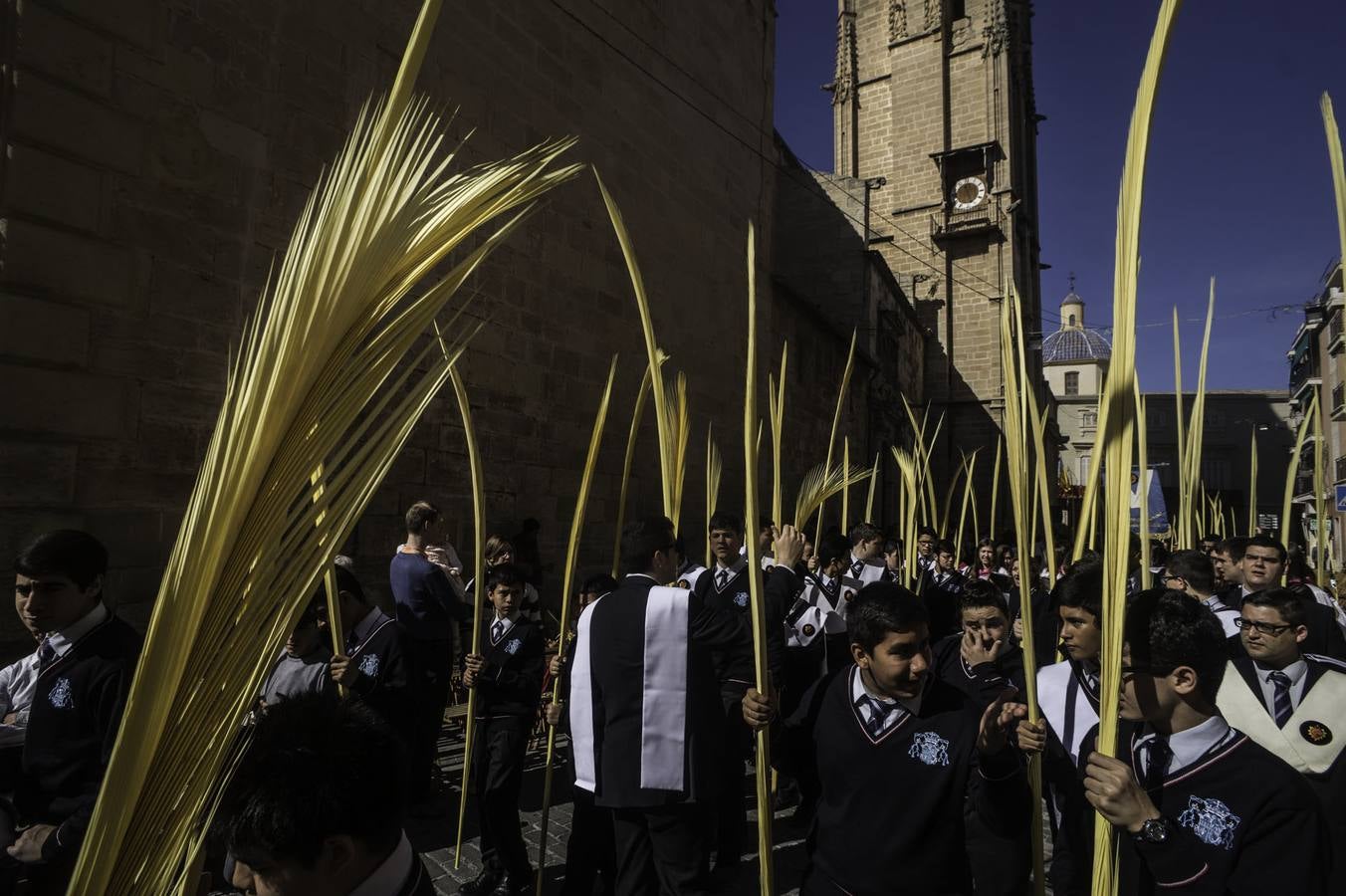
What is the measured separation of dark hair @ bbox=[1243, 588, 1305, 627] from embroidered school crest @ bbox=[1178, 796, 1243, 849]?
1.59 meters

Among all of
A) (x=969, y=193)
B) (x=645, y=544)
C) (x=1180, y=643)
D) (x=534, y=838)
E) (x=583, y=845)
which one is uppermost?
(x=969, y=193)

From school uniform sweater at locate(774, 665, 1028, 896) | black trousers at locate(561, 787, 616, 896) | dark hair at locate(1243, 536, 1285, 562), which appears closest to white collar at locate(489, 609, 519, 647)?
black trousers at locate(561, 787, 616, 896)

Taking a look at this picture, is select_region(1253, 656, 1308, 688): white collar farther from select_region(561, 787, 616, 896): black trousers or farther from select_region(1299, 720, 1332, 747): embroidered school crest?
select_region(561, 787, 616, 896): black trousers

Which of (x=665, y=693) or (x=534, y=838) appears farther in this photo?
(x=534, y=838)

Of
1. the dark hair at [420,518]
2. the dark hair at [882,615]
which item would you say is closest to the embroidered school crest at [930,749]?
the dark hair at [882,615]

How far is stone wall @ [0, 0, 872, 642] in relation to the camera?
4387mm

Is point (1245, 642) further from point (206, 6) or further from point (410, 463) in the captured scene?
point (206, 6)

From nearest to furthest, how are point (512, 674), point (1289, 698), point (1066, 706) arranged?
1. point (1066, 706)
2. point (1289, 698)
3. point (512, 674)

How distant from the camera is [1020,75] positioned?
32156 millimetres

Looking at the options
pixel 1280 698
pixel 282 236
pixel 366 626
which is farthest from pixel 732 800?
pixel 282 236

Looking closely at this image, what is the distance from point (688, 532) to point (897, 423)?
13.4 m

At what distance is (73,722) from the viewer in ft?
6.98

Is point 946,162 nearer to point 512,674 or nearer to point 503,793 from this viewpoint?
point 512,674

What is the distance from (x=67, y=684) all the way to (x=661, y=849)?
189cm
